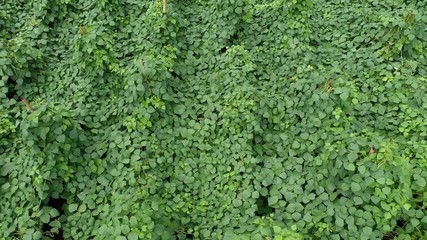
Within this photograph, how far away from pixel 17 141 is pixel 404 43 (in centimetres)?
415

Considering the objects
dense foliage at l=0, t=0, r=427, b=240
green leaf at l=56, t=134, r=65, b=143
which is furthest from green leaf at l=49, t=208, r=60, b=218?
green leaf at l=56, t=134, r=65, b=143

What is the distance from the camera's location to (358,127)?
3.65 m

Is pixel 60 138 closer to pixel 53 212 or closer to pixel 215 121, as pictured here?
pixel 53 212

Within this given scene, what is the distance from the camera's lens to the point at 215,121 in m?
3.90

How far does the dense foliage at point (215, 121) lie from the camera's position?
10.5ft

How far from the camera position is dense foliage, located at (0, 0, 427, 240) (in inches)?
127

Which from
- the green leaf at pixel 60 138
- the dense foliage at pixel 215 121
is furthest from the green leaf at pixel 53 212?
the green leaf at pixel 60 138

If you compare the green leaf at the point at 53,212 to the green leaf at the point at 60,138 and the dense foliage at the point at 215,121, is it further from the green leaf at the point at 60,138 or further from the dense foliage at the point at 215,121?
the green leaf at the point at 60,138

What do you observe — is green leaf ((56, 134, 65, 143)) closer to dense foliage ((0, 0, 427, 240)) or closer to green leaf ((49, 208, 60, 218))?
dense foliage ((0, 0, 427, 240))

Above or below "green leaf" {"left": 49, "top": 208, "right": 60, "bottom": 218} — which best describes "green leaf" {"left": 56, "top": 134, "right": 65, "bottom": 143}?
above

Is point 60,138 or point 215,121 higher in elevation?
point 60,138

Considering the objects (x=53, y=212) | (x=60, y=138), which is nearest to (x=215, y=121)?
(x=60, y=138)

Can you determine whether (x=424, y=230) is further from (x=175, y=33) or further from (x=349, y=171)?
(x=175, y=33)

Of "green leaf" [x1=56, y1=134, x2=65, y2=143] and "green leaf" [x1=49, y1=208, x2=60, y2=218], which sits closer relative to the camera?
"green leaf" [x1=49, y1=208, x2=60, y2=218]
